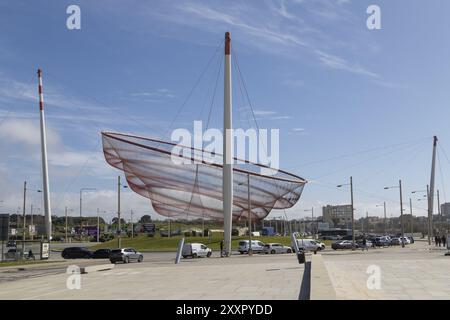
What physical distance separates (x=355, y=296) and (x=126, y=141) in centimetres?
5954

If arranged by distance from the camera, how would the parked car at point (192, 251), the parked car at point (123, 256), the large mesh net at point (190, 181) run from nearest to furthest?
the parked car at point (123, 256), the parked car at point (192, 251), the large mesh net at point (190, 181)

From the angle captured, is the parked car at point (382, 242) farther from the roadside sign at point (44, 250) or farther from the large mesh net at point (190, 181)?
the roadside sign at point (44, 250)

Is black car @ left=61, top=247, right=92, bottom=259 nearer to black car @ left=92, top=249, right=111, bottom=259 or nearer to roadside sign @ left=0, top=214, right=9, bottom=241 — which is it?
black car @ left=92, top=249, right=111, bottom=259

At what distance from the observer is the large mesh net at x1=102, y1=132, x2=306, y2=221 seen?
73375 millimetres

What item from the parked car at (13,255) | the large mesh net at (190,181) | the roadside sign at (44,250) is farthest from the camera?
the large mesh net at (190,181)

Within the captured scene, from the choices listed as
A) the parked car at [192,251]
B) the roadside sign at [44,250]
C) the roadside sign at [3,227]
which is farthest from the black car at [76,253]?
the roadside sign at [3,227]

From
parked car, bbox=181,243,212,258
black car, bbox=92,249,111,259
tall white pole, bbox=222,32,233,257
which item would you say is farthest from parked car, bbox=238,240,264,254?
black car, bbox=92,249,111,259

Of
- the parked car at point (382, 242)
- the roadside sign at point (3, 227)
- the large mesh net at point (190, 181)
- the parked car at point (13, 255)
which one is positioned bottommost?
the parked car at point (382, 242)

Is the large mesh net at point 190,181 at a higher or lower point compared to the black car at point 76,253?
higher

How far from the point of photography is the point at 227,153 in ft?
188

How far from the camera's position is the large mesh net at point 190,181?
73375mm

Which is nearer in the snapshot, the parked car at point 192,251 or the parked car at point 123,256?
the parked car at point 123,256

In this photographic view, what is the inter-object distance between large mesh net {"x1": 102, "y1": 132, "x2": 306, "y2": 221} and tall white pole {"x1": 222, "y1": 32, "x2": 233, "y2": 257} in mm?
5106

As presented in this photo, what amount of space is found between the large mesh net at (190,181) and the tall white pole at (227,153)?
5.11 metres
